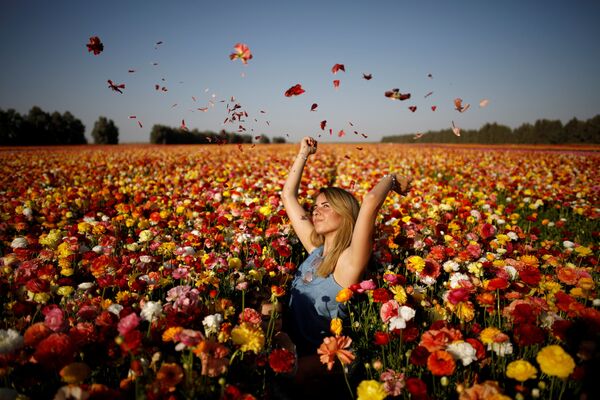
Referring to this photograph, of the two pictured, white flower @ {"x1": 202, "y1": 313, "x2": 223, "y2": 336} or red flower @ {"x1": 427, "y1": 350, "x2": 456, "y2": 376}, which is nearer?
red flower @ {"x1": 427, "y1": 350, "x2": 456, "y2": 376}

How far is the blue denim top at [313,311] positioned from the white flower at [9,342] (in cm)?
152

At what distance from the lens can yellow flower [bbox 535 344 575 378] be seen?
3.70 ft

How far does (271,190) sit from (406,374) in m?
3.87

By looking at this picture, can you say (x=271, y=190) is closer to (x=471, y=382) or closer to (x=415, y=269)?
(x=415, y=269)

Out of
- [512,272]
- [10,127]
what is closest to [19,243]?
[512,272]

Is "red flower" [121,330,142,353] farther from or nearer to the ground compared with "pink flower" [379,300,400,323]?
farther from the ground

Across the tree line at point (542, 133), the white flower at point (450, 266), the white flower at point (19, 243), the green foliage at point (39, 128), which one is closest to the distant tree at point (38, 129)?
the green foliage at point (39, 128)

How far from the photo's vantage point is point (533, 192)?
5578 mm

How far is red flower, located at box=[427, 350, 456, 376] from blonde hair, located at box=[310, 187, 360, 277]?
1.06 meters

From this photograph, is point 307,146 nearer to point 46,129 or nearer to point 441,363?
point 441,363

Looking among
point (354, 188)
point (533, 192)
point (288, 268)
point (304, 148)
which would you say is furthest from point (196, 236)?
point (533, 192)

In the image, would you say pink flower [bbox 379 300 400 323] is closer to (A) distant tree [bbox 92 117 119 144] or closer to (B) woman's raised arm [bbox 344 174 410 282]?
(B) woman's raised arm [bbox 344 174 410 282]

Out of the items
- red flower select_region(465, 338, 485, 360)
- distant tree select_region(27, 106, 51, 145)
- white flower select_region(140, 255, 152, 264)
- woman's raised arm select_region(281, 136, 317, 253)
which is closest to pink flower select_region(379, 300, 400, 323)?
red flower select_region(465, 338, 485, 360)

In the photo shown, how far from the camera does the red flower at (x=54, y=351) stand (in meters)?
1.15
